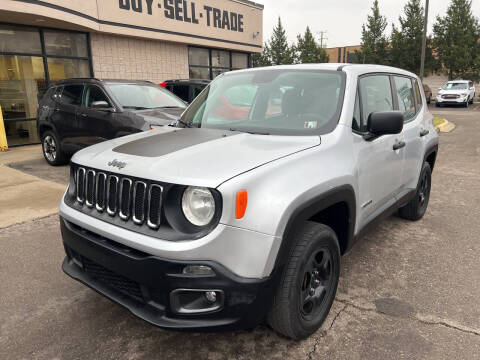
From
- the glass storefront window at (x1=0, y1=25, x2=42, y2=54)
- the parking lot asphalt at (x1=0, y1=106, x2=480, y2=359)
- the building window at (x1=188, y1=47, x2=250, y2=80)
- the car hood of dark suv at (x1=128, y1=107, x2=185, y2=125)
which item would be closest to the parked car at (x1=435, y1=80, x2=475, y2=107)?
the building window at (x1=188, y1=47, x2=250, y2=80)

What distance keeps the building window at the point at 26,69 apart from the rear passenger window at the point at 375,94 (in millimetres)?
10051

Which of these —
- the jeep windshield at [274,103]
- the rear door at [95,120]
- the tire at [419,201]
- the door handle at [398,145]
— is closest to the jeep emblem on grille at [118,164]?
the jeep windshield at [274,103]

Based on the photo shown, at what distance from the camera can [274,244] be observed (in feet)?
6.41

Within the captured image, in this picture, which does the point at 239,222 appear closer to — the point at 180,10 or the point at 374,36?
the point at 180,10

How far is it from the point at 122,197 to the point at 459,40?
126 ft

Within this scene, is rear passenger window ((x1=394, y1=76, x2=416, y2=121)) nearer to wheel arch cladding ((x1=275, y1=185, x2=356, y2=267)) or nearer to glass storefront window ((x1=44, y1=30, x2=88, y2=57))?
wheel arch cladding ((x1=275, y1=185, x2=356, y2=267))

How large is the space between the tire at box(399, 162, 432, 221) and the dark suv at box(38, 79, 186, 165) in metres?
3.79

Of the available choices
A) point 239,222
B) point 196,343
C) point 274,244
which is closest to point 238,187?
point 239,222

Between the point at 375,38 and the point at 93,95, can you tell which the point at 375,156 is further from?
the point at 375,38

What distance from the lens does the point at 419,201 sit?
178 inches

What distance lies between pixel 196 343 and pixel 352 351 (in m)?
0.98

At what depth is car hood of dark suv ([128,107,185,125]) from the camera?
6.26 metres

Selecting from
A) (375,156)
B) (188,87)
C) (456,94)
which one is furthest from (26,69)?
(456,94)

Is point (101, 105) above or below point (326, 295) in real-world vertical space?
above
